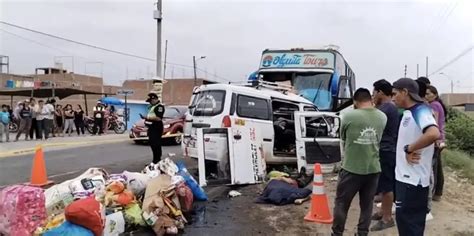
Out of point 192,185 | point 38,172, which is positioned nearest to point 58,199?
point 192,185

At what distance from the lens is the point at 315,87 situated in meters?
14.5

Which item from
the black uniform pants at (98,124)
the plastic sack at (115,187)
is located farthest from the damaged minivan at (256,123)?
the black uniform pants at (98,124)

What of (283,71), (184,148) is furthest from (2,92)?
(184,148)

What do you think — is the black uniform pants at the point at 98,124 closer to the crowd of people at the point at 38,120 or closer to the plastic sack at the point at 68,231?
the crowd of people at the point at 38,120

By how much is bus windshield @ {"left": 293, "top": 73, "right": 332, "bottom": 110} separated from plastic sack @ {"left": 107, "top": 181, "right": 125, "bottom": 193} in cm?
896

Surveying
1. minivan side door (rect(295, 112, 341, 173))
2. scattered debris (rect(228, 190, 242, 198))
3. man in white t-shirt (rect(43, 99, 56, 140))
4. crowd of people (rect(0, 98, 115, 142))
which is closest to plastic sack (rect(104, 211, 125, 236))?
scattered debris (rect(228, 190, 242, 198))

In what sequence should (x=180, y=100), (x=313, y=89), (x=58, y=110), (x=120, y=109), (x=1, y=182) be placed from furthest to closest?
(x=180, y=100) < (x=120, y=109) < (x=58, y=110) < (x=313, y=89) < (x=1, y=182)

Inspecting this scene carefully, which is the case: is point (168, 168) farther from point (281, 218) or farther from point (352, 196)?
point (352, 196)

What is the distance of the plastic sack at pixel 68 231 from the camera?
4578 mm

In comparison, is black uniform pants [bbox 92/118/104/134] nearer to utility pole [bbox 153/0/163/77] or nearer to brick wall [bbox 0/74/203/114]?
utility pole [bbox 153/0/163/77]

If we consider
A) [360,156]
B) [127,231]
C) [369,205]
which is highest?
[360,156]

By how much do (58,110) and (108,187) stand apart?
17757 mm

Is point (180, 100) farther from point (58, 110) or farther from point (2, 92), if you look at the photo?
point (58, 110)

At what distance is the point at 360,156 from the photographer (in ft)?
17.3
